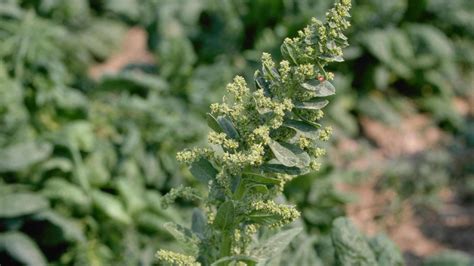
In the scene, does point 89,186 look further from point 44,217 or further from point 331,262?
point 331,262

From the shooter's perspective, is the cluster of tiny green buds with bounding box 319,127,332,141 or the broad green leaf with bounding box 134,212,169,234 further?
the broad green leaf with bounding box 134,212,169,234

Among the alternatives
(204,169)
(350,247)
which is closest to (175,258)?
(204,169)

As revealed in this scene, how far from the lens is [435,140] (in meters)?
6.68

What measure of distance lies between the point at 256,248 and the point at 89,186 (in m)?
2.37

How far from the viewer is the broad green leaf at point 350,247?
9.88 ft

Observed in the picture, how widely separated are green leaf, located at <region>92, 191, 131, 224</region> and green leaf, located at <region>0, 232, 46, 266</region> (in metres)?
0.53

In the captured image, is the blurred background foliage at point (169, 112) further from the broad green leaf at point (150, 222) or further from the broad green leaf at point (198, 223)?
the broad green leaf at point (198, 223)

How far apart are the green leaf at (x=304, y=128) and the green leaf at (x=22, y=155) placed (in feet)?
8.12

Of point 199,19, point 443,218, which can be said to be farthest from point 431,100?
point 199,19

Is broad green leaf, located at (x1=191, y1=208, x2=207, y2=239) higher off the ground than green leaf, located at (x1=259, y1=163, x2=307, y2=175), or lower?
higher

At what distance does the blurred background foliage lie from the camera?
4.42 m

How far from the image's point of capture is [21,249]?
404 cm

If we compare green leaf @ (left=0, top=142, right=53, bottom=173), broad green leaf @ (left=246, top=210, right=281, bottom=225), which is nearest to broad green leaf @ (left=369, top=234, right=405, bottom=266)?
broad green leaf @ (left=246, top=210, right=281, bottom=225)

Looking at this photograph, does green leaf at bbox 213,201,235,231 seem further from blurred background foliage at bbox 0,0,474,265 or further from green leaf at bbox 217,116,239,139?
blurred background foliage at bbox 0,0,474,265
